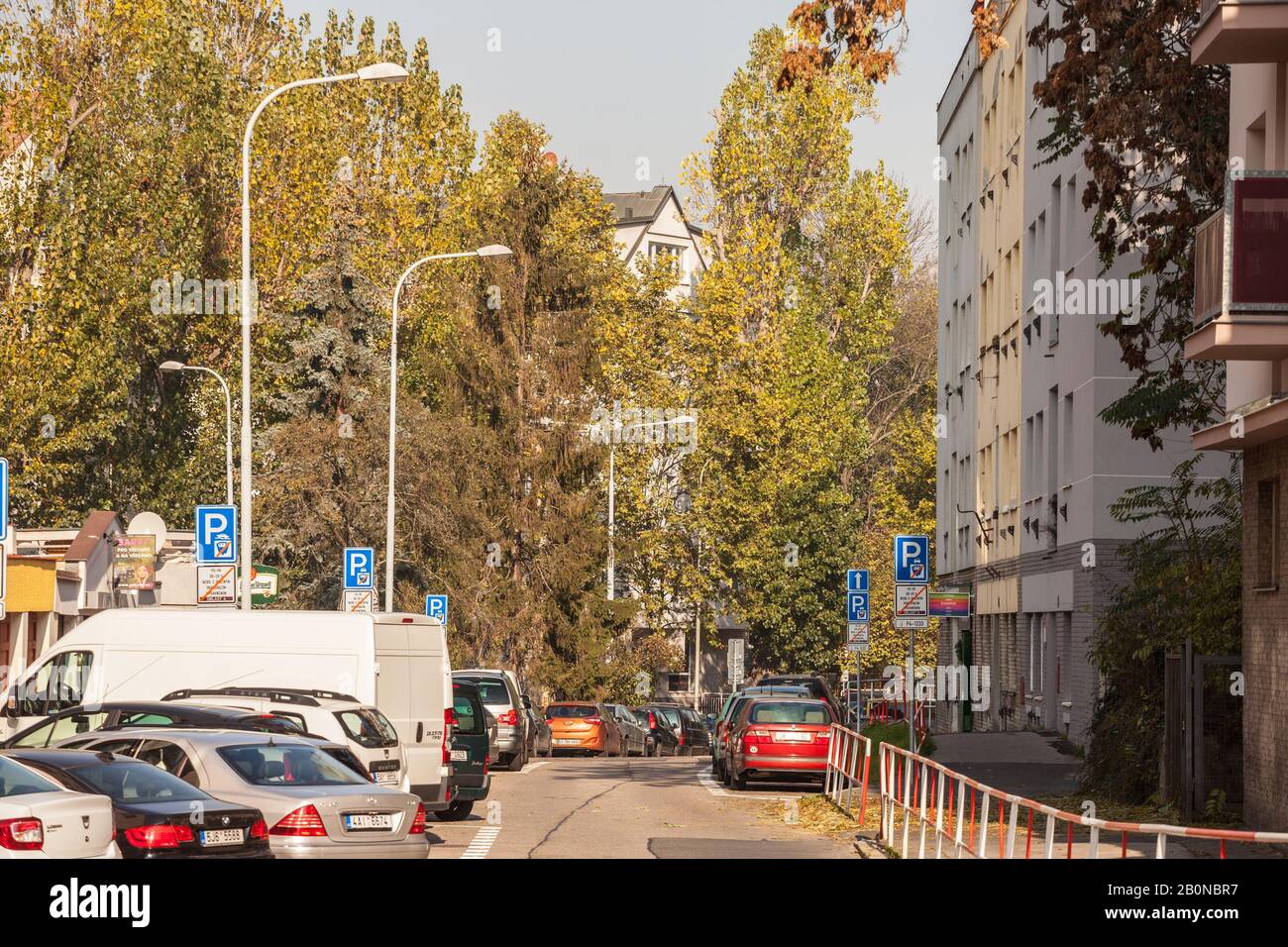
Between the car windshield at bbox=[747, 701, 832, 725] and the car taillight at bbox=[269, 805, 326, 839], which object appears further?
the car windshield at bbox=[747, 701, 832, 725]

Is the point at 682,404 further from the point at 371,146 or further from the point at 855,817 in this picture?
the point at 855,817

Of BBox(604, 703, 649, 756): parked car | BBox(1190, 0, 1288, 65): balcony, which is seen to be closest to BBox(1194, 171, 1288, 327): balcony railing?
BBox(1190, 0, 1288, 65): balcony

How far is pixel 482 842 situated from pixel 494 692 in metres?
16.9

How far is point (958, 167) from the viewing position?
191 feet

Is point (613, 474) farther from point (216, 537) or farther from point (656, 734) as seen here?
point (216, 537)

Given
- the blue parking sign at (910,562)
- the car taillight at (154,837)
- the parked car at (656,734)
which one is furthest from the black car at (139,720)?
the parked car at (656,734)

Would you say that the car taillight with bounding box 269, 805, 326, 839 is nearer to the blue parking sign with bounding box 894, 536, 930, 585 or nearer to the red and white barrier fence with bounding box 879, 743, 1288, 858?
the red and white barrier fence with bounding box 879, 743, 1288, 858

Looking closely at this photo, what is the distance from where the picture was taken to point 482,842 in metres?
20.5

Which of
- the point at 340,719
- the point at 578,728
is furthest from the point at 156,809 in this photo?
the point at 578,728

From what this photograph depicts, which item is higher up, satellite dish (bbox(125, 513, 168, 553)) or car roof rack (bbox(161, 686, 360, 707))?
satellite dish (bbox(125, 513, 168, 553))

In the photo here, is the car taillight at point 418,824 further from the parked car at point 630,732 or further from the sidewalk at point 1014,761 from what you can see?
the parked car at point 630,732

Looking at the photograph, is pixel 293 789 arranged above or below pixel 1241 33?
below

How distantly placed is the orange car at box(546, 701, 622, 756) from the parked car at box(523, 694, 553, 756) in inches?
9.1

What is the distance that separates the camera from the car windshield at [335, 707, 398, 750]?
18906 millimetres
